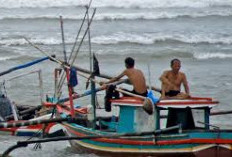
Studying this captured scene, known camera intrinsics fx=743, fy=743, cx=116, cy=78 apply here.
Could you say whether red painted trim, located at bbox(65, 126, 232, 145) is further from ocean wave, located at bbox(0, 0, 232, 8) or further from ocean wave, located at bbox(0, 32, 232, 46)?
ocean wave, located at bbox(0, 0, 232, 8)

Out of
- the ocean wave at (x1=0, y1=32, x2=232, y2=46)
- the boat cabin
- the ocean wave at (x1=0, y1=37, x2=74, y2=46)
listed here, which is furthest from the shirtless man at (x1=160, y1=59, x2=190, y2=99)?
the ocean wave at (x1=0, y1=37, x2=74, y2=46)

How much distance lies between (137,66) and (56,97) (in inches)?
358

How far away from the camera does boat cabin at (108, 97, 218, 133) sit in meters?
12.3

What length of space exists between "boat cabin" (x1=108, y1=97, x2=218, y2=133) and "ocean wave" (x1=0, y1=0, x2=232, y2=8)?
3198cm

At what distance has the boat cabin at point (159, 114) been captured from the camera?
40.4ft

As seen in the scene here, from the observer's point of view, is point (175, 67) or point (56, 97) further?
point (56, 97)

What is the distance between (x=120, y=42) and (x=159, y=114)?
1849cm

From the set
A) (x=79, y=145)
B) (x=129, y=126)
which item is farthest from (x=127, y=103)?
(x=79, y=145)

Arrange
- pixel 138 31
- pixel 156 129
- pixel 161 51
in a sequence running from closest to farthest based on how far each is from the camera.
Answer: pixel 156 129
pixel 161 51
pixel 138 31

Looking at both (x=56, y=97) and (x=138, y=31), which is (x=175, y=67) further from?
(x=138, y=31)

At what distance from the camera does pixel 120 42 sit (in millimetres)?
31203

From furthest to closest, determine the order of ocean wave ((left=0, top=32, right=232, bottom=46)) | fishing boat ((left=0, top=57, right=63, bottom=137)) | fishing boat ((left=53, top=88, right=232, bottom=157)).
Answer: ocean wave ((left=0, top=32, right=232, bottom=46)) < fishing boat ((left=0, top=57, right=63, bottom=137)) < fishing boat ((left=53, top=88, right=232, bottom=157))

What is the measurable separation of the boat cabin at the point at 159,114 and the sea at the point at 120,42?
603mm

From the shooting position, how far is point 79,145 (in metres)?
14.4
